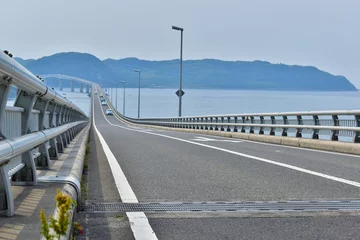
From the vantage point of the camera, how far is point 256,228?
575cm

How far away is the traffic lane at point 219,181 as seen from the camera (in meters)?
7.77

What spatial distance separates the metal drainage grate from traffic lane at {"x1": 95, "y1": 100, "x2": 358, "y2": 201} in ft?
1.26

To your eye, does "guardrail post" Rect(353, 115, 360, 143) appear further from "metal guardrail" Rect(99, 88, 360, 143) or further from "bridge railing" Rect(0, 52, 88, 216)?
"bridge railing" Rect(0, 52, 88, 216)

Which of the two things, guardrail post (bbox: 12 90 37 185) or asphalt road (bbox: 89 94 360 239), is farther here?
guardrail post (bbox: 12 90 37 185)

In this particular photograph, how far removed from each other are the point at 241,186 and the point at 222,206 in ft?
5.66

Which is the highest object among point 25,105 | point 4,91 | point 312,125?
point 4,91

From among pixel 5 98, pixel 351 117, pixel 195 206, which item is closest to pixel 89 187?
pixel 195 206

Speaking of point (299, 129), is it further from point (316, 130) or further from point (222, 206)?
point (222, 206)

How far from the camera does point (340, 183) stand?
8.84 m

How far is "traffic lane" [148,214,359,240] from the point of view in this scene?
5.42 metres

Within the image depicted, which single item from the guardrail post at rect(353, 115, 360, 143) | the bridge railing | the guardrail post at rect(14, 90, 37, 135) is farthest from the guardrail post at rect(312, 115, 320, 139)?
the guardrail post at rect(14, 90, 37, 135)

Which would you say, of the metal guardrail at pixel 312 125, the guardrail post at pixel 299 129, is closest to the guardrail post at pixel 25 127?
the metal guardrail at pixel 312 125

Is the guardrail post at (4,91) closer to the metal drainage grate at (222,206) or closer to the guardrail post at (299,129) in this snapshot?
the metal drainage grate at (222,206)

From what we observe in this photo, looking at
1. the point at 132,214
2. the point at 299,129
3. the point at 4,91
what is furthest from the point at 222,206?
the point at 299,129
